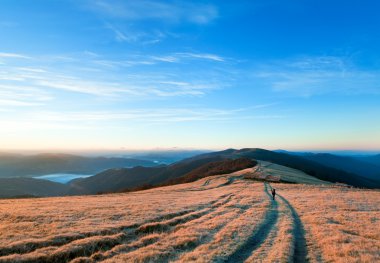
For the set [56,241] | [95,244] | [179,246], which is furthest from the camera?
[179,246]

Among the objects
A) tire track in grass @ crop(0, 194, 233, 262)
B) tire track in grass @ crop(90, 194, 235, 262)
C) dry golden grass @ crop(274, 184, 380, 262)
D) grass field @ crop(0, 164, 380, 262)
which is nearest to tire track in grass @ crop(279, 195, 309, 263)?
grass field @ crop(0, 164, 380, 262)

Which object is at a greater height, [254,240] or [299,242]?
[254,240]

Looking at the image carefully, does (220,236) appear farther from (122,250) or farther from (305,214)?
(305,214)

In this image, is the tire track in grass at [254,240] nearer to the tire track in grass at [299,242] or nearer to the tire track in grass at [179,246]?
the tire track in grass at [299,242]

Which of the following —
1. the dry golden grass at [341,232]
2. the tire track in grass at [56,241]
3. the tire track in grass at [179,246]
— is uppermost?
the tire track in grass at [56,241]

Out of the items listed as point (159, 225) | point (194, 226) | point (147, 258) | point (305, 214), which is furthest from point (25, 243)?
point (305, 214)

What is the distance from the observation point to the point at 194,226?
21156mm

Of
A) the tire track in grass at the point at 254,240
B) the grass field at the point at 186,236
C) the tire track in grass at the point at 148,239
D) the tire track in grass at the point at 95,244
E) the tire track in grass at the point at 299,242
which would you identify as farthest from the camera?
the tire track in grass at the point at 299,242

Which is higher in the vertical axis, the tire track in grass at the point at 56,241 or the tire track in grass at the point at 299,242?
the tire track in grass at the point at 56,241

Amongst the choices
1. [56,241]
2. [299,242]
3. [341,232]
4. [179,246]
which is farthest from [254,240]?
[56,241]

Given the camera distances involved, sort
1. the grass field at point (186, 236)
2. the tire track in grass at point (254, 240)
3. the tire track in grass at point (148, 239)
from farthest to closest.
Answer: the tire track in grass at point (254, 240)
the grass field at point (186, 236)
the tire track in grass at point (148, 239)

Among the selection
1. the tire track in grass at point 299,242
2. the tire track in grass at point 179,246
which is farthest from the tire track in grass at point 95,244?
the tire track in grass at point 299,242

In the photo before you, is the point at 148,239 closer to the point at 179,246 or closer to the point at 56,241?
the point at 179,246

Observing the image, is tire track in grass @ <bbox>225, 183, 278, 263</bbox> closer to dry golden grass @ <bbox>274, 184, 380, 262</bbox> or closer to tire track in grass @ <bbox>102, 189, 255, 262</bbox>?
tire track in grass @ <bbox>102, 189, 255, 262</bbox>
